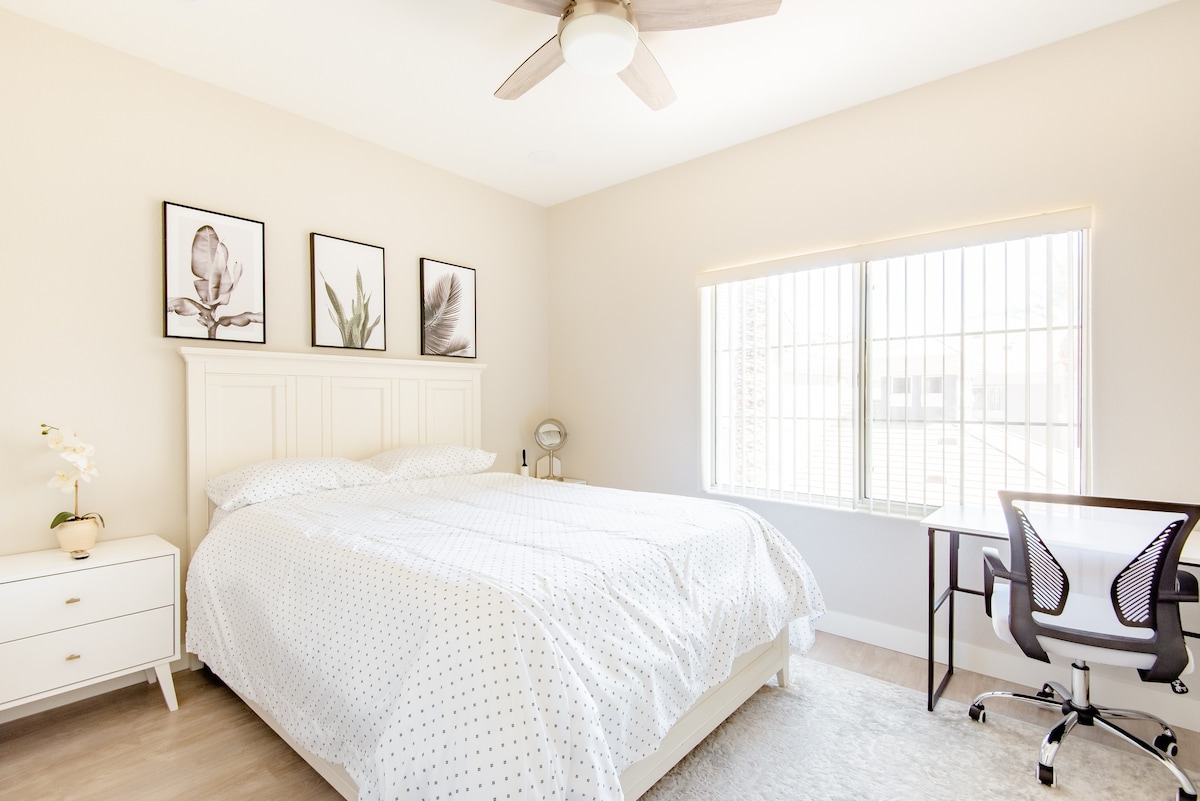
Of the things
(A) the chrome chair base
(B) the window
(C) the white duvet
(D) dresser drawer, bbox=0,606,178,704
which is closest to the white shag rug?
(A) the chrome chair base

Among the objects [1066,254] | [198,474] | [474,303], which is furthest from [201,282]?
[1066,254]

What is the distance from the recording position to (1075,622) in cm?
182

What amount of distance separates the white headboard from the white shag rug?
235 cm

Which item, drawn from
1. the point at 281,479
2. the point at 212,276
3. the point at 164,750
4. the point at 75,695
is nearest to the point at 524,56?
the point at 212,276

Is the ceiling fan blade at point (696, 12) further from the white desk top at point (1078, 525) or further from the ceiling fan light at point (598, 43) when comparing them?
the white desk top at point (1078, 525)

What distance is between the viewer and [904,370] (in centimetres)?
278

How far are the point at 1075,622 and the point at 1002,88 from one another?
2240mm

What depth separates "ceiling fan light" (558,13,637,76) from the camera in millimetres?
1836

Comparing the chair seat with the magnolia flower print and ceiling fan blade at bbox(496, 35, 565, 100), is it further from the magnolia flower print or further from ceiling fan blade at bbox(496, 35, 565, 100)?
the magnolia flower print

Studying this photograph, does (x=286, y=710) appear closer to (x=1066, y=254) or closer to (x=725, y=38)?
(x=725, y=38)

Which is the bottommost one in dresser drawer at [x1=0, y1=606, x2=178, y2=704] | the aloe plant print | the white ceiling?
dresser drawer at [x1=0, y1=606, x2=178, y2=704]

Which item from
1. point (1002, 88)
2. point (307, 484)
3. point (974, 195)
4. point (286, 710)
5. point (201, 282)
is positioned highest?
point (1002, 88)

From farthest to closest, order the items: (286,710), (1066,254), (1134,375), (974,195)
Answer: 1. (974,195)
2. (1066,254)
3. (1134,375)
4. (286,710)

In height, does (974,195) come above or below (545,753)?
above
